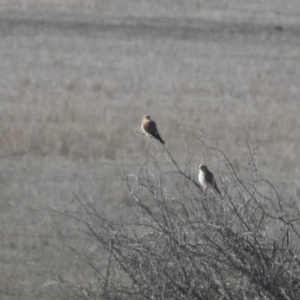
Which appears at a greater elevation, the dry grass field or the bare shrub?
the dry grass field

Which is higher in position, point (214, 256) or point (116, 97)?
point (116, 97)

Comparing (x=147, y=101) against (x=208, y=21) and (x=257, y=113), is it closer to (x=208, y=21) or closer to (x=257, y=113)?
(x=257, y=113)

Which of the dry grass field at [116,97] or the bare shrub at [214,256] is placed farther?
the dry grass field at [116,97]

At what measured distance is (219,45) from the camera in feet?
80.8

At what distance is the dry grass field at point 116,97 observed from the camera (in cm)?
1001

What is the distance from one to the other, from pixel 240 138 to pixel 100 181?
303 centimetres

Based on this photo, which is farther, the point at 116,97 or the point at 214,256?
the point at 116,97

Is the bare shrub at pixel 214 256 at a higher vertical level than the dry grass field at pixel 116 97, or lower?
lower

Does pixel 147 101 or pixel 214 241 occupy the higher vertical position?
pixel 147 101

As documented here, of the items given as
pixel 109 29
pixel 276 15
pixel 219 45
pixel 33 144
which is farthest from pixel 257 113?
pixel 276 15

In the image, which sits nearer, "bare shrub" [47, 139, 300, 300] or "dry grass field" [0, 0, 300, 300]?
"bare shrub" [47, 139, 300, 300]

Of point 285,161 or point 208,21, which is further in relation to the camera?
point 208,21

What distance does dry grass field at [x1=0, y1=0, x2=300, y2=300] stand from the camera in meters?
10.0

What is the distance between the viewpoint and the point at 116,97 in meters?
17.2
